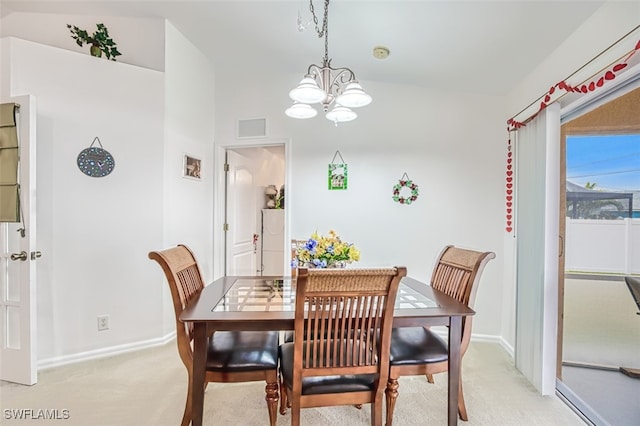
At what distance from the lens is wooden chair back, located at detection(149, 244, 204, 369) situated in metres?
1.73

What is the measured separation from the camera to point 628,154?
195 centimetres

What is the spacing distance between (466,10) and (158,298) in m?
3.32

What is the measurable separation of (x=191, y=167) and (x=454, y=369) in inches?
118

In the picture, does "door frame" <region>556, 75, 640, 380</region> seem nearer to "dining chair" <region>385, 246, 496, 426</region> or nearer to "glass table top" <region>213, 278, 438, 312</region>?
"dining chair" <region>385, 246, 496, 426</region>

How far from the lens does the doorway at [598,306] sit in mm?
1957

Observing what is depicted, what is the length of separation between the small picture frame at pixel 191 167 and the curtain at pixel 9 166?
4.20 feet

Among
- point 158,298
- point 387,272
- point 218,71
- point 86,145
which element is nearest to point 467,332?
point 387,272

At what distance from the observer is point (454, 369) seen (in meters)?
1.79

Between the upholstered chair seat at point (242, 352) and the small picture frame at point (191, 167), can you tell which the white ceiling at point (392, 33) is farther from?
the upholstered chair seat at point (242, 352)

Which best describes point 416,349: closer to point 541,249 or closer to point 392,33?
point 541,249

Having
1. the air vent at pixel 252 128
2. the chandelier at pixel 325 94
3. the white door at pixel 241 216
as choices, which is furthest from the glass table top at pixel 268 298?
the air vent at pixel 252 128

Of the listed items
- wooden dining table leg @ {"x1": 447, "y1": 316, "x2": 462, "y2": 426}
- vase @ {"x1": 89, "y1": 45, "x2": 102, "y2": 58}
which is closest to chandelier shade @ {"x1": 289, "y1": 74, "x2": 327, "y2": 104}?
wooden dining table leg @ {"x1": 447, "y1": 316, "x2": 462, "y2": 426}

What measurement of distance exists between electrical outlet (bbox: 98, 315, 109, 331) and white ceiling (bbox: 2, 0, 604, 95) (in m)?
2.70

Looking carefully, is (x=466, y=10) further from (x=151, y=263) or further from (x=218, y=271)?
(x=218, y=271)
